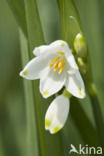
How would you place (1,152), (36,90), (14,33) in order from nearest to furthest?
1. (36,90)
2. (1,152)
3. (14,33)

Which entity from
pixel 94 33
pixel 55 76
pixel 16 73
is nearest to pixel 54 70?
pixel 55 76

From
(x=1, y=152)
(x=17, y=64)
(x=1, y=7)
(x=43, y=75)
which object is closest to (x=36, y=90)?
(x=43, y=75)

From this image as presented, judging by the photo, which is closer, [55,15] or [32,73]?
[32,73]

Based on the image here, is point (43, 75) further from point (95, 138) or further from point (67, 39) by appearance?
point (95, 138)

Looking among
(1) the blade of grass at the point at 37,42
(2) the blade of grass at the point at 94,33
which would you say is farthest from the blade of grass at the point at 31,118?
(2) the blade of grass at the point at 94,33

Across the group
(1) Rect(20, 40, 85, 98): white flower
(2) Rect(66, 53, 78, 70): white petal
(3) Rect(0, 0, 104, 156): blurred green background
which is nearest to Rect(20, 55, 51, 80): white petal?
(1) Rect(20, 40, 85, 98): white flower

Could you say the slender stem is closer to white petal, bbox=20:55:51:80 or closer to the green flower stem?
the green flower stem

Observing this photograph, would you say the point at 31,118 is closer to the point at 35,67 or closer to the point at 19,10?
the point at 35,67
